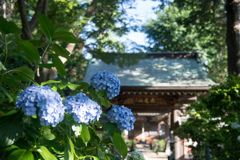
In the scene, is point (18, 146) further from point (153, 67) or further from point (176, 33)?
point (176, 33)

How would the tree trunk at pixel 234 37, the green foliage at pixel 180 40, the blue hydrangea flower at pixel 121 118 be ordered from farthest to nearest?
the green foliage at pixel 180 40 → the tree trunk at pixel 234 37 → the blue hydrangea flower at pixel 121 118

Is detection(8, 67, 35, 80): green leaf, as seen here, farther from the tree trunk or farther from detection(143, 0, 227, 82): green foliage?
detection(143, 0, 227, 82): green foliage

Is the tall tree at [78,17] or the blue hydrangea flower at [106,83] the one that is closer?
the blue hydrangea flower at [106,83]

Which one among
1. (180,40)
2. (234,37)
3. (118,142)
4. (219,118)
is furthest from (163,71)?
(118,142)

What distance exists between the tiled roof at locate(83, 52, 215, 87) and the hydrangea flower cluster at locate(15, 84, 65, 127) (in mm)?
7212

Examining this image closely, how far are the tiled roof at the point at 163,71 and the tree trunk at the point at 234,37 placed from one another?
9.78ft

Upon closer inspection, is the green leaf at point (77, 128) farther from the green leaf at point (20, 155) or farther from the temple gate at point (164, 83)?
the temple gate at point (164, 83)

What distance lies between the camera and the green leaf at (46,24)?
1.04 meters

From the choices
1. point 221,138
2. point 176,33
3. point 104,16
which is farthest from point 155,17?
point 221,138

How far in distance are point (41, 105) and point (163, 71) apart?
931 cm

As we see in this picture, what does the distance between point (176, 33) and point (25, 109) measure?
57.3 ft

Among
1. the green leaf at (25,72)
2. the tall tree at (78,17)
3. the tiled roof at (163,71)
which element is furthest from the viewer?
the tiled roof at (163,71)

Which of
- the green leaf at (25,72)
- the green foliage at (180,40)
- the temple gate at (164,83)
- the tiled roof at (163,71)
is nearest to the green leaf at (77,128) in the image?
the green leaf at (25,72)

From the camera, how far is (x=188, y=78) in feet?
29.8
